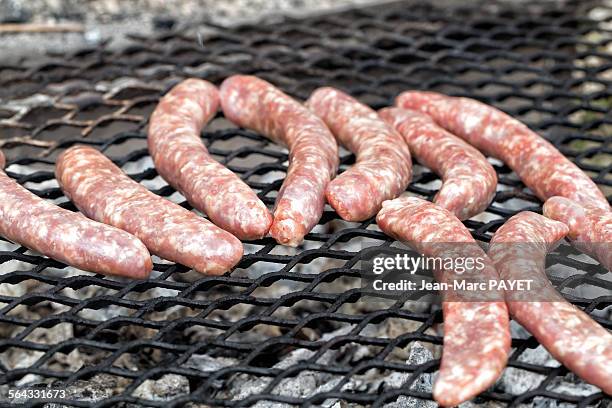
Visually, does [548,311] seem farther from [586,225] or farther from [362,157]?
[362,157]

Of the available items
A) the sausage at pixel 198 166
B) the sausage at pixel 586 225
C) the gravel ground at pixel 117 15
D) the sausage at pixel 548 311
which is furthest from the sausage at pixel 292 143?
the gravel ground at pixel 117 15

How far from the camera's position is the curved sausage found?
2.36m

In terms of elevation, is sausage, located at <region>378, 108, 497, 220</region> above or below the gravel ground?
below

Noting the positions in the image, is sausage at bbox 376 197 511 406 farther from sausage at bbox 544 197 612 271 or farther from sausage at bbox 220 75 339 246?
sausage at bbox 544 197 612 271

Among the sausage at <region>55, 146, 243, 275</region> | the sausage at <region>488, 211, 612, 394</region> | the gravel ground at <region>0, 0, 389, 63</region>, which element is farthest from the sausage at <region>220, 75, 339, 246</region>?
the gravel ground at <region>0, 0, 389, 63</region>

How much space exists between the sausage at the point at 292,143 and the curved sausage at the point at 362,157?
0.07 metres

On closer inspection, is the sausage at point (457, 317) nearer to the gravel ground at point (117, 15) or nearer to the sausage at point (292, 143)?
the sausage at point (292, 143)

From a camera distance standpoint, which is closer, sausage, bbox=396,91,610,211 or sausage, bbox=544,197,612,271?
sausage, bbox=544,197,612,271

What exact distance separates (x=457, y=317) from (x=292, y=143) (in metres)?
0.93

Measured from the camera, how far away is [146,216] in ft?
7.41

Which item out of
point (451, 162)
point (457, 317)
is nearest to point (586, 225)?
point (451, 162)

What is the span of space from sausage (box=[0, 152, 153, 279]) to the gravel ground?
1.32 meters

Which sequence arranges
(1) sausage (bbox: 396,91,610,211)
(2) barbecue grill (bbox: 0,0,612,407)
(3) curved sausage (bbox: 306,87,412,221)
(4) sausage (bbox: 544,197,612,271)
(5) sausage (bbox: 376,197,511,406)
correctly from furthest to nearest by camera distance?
(1) sausage (bbox: 396,91,610,211), (3) curved sausage (bbox: 306,87,412,221), (4) sausage (bbox: 544,197,612,271), (2) barbecue grill (bbox: 0,0,612,407), (5) sausage (bbox: 376,197,511,406)

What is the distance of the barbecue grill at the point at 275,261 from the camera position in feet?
6.85
